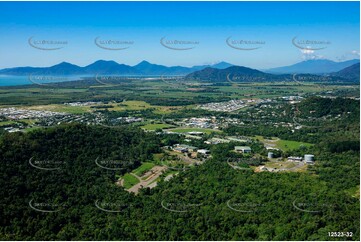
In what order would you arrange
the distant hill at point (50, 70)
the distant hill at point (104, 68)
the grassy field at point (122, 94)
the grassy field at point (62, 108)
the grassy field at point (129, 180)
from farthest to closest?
the distant hill at point (104, 68) → the distant hill at point (50, 70) → the grassy field at point (122, 94) → the grassy field at point (62, 108) → the grassy field at point (129, 180)

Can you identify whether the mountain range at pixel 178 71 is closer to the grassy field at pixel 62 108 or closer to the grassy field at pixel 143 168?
the grassy field at pixel 62 108

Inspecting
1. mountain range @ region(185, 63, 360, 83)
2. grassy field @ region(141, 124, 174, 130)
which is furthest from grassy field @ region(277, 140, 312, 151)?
mountain range @ region(185, 63, 360, 83)

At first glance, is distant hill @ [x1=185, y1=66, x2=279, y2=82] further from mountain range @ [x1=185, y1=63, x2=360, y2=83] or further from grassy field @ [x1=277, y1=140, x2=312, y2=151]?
grassy field @ [x1=277, y1=140, x2=312, y2=151]

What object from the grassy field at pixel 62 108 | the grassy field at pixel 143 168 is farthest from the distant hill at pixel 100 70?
the grassy field at pixel 143 168

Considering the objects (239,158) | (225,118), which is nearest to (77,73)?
(225,118)

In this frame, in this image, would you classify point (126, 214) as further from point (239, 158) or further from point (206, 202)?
point (239, 158)

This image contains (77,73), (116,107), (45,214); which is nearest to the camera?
(45,214)
